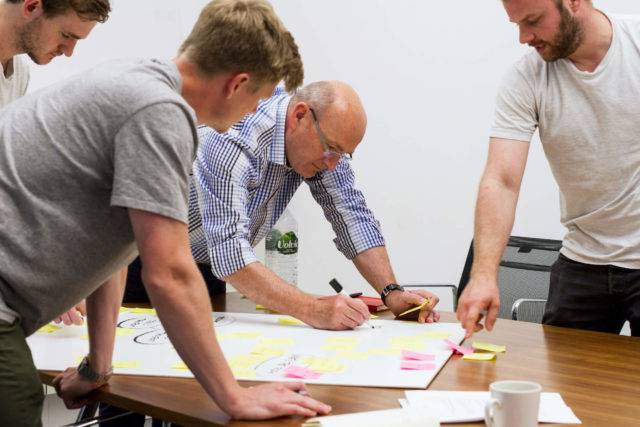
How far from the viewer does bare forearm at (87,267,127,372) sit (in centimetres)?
152

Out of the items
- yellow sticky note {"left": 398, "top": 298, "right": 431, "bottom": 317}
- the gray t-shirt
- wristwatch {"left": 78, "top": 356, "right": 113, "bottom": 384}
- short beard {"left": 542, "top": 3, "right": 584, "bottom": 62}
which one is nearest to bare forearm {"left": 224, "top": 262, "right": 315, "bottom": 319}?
yellow sticky note {"left": 398, "top": 298, "right": 431, "bottom": 317}

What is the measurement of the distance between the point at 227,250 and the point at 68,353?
1.70ft

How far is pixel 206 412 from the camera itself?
52.5 inches

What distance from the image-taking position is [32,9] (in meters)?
2.25

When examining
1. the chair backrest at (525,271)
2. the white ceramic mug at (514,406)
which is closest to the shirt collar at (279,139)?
the chair backrest at (525,271)

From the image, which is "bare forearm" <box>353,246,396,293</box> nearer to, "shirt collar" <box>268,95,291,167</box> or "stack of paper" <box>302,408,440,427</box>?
"shirt collar" <box>268,95,291,167</box>

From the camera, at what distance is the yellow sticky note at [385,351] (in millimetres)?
1727

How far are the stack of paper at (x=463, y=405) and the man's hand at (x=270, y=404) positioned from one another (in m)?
0.17

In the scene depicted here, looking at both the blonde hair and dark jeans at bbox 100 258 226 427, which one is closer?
the blonde hair

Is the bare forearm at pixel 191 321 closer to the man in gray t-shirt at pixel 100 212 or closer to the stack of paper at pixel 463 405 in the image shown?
the man in gray t-shirt at pixel 100 212

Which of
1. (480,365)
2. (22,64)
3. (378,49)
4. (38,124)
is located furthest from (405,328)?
(378,49)

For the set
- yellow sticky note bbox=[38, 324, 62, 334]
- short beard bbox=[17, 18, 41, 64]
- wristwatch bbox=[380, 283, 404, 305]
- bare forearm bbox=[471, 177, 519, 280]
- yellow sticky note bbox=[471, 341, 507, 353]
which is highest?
short beard bbox=[17, 18, 41, 64]

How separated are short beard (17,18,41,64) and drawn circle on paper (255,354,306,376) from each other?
4.13 feet

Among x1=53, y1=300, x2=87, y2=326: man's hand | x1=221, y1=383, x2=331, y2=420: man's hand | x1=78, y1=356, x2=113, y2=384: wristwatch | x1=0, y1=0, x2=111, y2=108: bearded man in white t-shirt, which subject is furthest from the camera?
x1=0, y1=0, x2=111, y2=108: bearded man in white t-shirt
